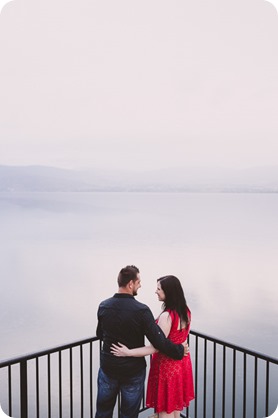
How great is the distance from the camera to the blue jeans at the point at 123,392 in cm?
219

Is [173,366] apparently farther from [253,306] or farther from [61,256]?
[61,256]

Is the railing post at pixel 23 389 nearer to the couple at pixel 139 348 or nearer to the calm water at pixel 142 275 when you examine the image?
the couple at pixel 139 348

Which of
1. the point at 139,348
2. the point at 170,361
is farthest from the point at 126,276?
the point at 170,361

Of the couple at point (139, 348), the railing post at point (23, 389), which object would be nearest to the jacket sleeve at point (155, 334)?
the couple at point (139, 348)

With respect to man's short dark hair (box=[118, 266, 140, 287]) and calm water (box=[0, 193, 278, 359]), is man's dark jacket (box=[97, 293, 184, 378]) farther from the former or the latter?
calm water (box=[0, 193, 278, 359])

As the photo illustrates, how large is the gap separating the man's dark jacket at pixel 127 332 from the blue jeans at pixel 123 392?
4cm

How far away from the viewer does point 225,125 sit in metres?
47.2

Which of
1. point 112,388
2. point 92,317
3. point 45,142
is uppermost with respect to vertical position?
point 45,142

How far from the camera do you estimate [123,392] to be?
7.24ft

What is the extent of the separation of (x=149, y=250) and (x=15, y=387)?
30.9 meters

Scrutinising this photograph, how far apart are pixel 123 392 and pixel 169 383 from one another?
0.26m

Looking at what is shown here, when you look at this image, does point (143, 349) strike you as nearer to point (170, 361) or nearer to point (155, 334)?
point (155, 334)

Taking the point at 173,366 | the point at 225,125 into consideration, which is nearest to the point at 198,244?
the point at 225,125

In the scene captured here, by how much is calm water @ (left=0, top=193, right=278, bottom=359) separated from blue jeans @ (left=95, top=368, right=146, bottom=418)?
63.5ft
